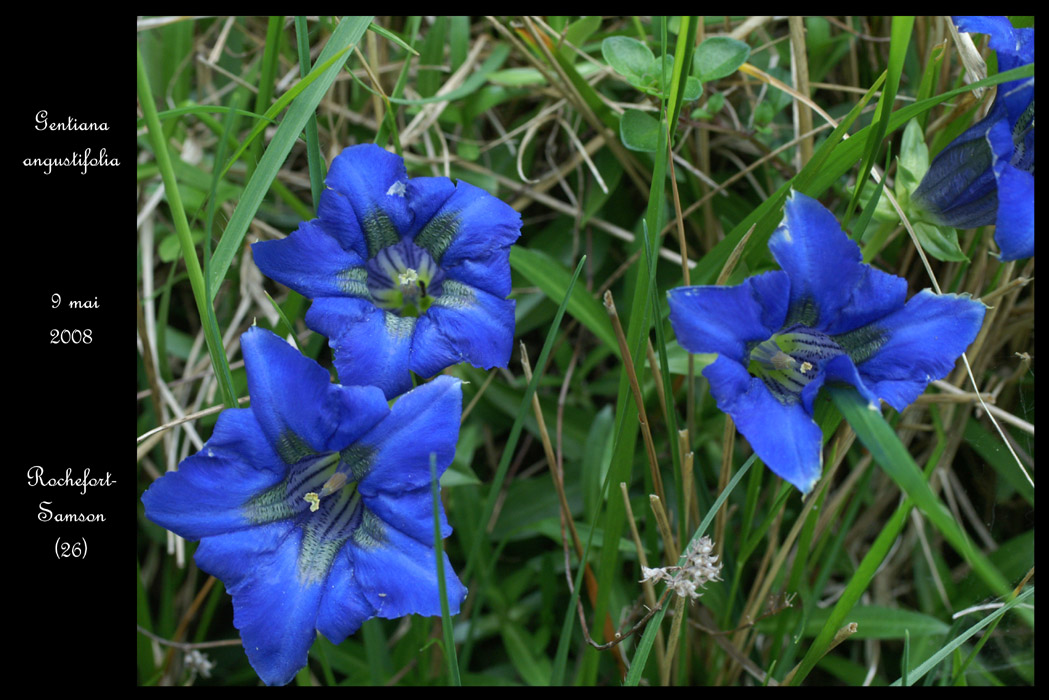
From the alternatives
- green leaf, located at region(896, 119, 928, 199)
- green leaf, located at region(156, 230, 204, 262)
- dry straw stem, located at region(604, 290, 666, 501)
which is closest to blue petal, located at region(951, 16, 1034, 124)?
green leaf, located at region(896, 119, 928, 199)

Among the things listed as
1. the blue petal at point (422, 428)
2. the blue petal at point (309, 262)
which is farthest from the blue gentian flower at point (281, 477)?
the blue petal at point (309, 262)

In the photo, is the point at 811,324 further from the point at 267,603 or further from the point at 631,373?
the point at 267,603

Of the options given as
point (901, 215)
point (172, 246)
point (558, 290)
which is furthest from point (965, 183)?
point (172, 246)

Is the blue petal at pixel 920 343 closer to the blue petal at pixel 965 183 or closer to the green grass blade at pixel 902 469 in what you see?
the green grass blade at pixel 902 469

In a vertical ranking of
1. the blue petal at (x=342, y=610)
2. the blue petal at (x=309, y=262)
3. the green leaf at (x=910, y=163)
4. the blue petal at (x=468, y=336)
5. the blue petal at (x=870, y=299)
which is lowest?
the blue petal at (x=342, y=610)

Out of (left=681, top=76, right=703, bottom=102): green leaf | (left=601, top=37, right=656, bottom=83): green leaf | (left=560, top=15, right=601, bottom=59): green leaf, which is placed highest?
(left=560, top=15, right=601, bottom=59): green leaf

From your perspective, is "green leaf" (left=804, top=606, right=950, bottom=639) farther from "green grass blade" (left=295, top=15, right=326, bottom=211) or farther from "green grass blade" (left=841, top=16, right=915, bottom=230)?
"green grass blade" (left=295, top=15, right=326, bottom=211)

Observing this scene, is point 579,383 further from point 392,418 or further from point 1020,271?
point 1020,271

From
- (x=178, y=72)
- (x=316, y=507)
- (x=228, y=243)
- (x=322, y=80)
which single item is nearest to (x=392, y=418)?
(x=316, y=507)
